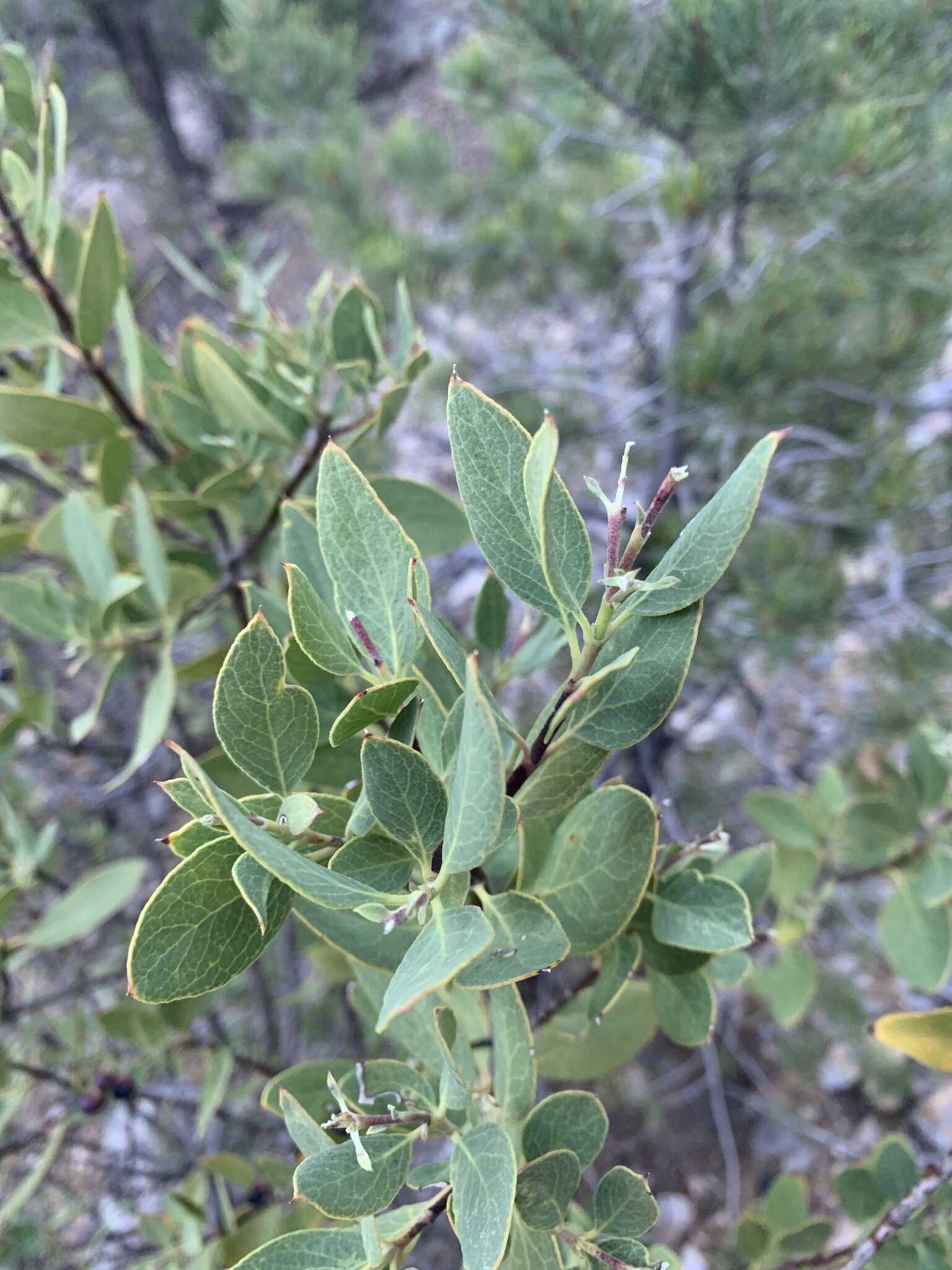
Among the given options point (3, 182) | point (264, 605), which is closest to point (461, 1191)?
point (264, 605)

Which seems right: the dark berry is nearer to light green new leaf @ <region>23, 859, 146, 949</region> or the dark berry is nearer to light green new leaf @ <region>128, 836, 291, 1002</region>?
light green new leaf @ <region>23, 859, 146, 949</region>

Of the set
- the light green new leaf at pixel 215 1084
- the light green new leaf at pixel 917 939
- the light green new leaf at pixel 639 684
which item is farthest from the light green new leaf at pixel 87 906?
the light green new leaf at pixel 917 939

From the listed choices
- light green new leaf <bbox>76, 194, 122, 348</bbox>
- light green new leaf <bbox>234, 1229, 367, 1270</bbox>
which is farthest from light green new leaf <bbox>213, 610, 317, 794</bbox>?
light green new leaf <bbox>76, 194, 122, 348</bbox>

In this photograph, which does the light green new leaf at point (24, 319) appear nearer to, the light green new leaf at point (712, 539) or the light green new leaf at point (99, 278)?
the light green new leaf at point (99, 278)

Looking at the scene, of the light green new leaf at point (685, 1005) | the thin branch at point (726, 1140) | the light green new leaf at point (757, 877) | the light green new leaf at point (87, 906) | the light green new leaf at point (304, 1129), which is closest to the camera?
the light green new leaf at point (304, 1129)

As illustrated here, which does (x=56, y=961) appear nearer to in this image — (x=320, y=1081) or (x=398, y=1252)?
(x=320, y=1081)
